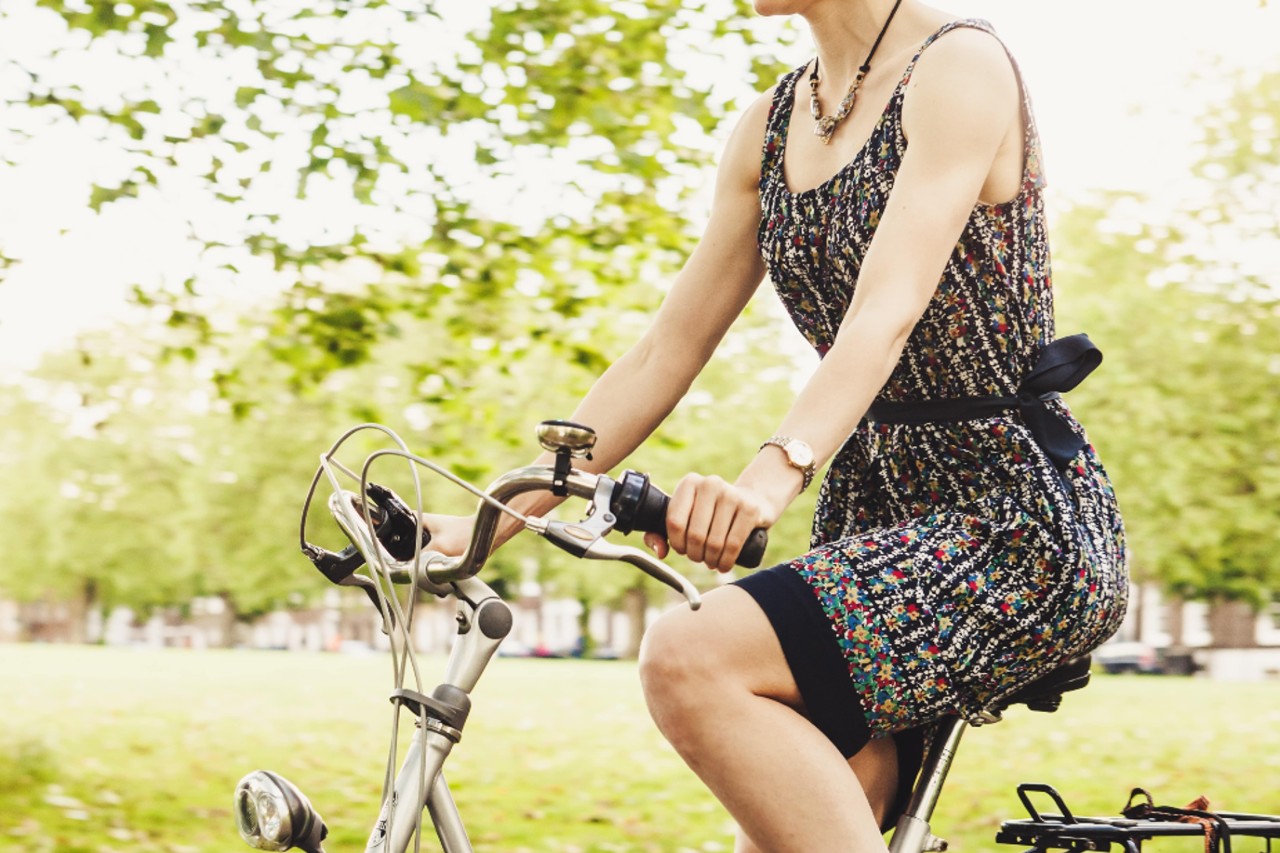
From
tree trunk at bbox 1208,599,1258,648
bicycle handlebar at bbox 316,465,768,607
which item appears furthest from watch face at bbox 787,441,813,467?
tree trunk at bbox 1208,599,1258,648

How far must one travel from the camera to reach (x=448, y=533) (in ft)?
7.31

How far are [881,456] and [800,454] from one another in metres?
0.49

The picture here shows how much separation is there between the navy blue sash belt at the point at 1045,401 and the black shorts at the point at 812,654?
0.45m

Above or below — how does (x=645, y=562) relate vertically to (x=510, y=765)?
above

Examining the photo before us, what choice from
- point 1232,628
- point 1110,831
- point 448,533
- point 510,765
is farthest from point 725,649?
point 1232,628

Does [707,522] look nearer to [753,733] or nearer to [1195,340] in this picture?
[753,733]

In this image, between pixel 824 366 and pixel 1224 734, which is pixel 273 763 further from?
pixel 824 366

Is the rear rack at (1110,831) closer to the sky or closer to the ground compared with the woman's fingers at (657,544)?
closer to the ground

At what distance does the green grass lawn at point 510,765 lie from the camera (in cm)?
779

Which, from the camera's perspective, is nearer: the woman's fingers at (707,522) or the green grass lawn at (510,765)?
the woman's fingers at (707,522)

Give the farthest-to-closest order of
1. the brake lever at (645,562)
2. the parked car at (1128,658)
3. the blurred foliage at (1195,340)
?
the parked car at (1128,658) → the blurred foliage at (1195,340) → the brake lever at (645,562)

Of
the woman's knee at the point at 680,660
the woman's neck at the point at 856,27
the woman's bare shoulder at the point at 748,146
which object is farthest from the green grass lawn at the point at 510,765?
the woman's knee at the point at 680,660

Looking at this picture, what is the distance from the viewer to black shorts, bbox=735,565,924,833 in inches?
78.4

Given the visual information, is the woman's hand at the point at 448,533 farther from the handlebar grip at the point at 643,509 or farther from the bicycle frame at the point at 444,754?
the handlebar grip at the point at 643,509
